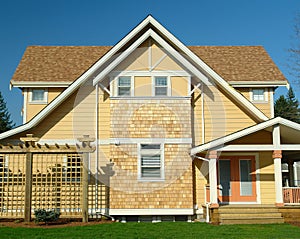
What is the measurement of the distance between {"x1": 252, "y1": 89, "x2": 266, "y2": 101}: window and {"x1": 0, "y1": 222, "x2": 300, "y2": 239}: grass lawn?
7580 millimetres

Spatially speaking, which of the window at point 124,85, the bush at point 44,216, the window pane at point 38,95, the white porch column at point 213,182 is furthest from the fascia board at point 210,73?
the bush at point 44,216

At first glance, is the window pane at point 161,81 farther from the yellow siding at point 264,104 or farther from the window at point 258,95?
the window at point 258,95

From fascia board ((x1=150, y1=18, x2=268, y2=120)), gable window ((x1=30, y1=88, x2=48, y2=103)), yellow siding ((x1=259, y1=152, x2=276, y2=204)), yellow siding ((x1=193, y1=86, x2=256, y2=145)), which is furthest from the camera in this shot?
gable window ((x1=30, y1=88, x2=48, y2=103))

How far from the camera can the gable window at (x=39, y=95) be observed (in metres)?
18.2

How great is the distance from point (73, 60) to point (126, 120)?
6221 millimetres

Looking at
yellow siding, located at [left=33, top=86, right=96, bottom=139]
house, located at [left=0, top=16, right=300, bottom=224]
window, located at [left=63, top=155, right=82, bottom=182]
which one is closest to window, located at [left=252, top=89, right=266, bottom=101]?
house, located at [left=0, top=16, right=300, bottom=224]

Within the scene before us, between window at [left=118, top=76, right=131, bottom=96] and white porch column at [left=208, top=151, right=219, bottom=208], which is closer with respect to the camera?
white porch column at [left=208, top=151, right=219, bottom=208]

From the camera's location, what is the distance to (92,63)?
19984mm

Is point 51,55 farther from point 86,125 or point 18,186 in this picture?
point 18,186

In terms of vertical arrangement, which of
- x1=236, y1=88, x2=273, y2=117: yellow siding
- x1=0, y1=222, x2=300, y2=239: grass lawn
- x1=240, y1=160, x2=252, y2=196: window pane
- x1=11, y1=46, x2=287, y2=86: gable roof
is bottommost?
x1=0, y1=222, x2=300, y2=239: grass lawn

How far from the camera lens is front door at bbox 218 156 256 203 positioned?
16219 mm

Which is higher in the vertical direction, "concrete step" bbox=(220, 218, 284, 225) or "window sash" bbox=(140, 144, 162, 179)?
"window sash" bbox=(140, 144, 162, 179)

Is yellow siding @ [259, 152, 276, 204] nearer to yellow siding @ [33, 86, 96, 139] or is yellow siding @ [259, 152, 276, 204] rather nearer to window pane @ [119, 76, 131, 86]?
window pane @ [119, 76, 131, 86]

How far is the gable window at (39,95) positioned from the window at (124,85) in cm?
421
